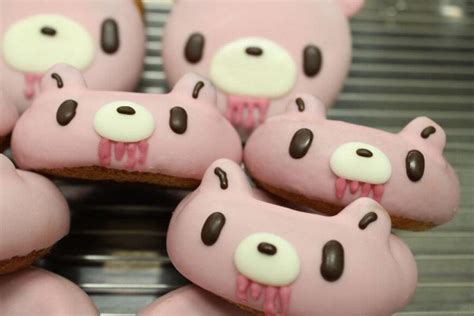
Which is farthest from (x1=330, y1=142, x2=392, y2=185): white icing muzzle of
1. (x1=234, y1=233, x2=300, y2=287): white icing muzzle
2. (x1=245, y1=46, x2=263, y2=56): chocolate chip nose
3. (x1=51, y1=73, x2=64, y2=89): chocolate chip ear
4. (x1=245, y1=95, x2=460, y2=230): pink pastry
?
(x1=51, y1=73, x2=64, y2=89): chocolate chip ear

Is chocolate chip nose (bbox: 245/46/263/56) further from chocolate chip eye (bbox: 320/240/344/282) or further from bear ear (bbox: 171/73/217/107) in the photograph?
chocolate chip eye (bbox: 320/240/344/282)

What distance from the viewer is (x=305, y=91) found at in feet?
2.96

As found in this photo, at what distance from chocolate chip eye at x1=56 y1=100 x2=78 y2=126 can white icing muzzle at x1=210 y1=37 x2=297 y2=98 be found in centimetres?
21

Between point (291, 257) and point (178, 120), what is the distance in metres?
0.20

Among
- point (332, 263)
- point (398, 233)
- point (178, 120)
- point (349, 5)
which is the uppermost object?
point (349, 5)

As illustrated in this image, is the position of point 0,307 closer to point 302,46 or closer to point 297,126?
point 297,126

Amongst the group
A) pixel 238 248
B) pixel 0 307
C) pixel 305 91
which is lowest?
pixel 0 307

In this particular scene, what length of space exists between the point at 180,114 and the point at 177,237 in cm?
14

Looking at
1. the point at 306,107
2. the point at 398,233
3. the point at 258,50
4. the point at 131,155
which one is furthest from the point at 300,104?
the point at 398,233

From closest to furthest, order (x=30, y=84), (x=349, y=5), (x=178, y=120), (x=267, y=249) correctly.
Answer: (x=267, y=249) < (x=178, y=120) < (x=30, y=84) < (x=349, y=5)

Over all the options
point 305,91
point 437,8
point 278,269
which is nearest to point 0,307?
point 278,269

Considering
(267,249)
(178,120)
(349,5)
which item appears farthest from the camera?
(349,5)

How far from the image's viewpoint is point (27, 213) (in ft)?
2.28

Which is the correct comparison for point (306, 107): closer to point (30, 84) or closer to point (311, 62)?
point (311, 62)
